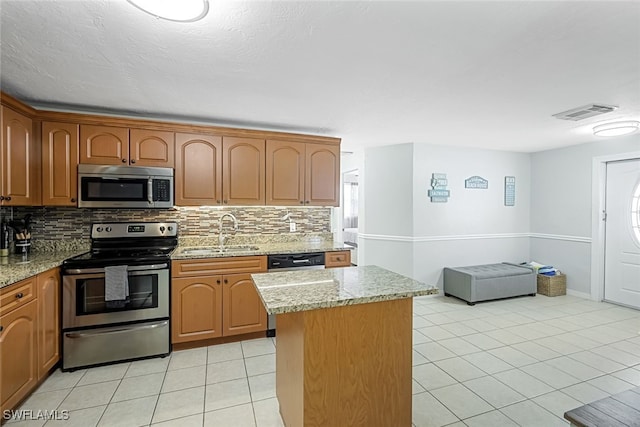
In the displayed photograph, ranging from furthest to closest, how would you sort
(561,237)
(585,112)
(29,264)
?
(561,237) → (585,112) → (29,264)

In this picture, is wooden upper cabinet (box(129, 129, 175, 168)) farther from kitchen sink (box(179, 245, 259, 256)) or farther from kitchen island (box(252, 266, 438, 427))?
kitchen island (box(252, 266, 438, 427))

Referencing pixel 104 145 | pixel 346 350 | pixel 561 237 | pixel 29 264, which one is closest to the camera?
pixel 346 350

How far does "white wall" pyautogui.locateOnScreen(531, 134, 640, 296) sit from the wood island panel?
178 inches

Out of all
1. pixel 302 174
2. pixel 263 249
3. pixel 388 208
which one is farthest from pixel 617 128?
pixel 263 249

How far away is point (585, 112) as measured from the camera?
305cm

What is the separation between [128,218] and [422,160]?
155 inches

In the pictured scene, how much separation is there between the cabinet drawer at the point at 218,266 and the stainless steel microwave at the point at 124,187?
0.65 meters

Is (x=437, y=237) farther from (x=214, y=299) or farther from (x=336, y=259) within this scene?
(x=214, y=299)

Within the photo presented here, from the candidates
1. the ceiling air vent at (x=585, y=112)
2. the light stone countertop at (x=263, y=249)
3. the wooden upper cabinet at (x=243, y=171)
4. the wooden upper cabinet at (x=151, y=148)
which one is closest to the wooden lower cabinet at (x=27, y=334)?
the light stone countertop at (x=263, y=249)

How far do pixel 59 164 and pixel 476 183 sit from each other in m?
5.38

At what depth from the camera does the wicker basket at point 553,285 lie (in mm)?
4746

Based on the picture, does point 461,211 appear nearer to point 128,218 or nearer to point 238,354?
point 238,354

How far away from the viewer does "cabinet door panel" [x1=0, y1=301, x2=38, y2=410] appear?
189cm

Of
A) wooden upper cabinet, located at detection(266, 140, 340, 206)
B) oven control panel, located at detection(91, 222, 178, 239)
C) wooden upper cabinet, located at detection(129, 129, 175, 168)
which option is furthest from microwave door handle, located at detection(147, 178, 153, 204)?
wooden upper cabinet, located at detection(266, 140, 340, 206)
